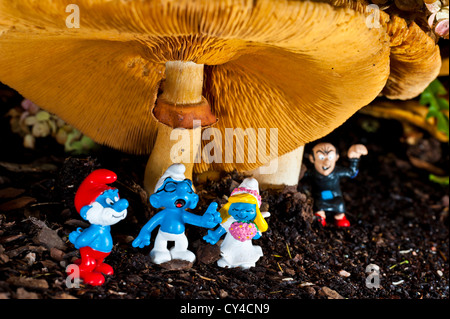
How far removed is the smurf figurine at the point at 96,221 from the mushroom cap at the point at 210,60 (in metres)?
0.61

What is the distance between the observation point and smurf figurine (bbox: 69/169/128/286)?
1.84 m

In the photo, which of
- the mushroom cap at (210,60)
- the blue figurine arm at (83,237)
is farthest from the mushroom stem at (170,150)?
the blue figurine arm at (83,237)

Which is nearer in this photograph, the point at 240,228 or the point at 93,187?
the point at 93,187

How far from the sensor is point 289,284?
2.15m

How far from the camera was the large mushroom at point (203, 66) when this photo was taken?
61.7 inches

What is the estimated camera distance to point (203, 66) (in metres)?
2.34

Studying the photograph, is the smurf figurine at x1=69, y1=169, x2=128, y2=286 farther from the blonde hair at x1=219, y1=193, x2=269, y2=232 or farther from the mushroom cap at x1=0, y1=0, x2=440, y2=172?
the mushroom cap at x1=0, y1=0, x2=440, y2=172

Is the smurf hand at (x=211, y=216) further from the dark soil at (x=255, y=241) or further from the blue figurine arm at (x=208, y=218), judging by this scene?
the dark soil at (x=255, y=241)

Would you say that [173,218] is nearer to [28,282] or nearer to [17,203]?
[28,282]

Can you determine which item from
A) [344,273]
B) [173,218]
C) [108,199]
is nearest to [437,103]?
[344,273]

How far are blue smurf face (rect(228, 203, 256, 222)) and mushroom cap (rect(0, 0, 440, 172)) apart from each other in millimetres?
685

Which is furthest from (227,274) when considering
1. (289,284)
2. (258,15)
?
(258,15)

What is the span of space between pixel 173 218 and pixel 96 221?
0.33m

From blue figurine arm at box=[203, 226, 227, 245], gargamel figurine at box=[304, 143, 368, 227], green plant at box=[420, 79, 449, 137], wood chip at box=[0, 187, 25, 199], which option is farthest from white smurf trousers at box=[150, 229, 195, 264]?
green plant at box=[420, 79, 449, 137]
